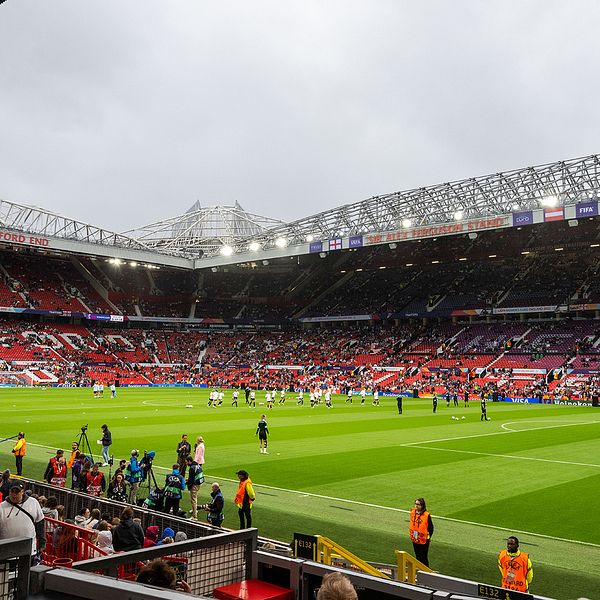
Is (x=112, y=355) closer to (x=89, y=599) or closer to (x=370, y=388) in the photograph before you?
(x=370, y=388)

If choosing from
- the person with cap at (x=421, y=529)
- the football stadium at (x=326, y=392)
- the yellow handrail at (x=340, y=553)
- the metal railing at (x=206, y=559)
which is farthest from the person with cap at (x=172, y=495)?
the metal railing at (x=206, y=559)

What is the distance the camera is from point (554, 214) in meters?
50.1

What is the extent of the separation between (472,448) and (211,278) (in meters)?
73.2

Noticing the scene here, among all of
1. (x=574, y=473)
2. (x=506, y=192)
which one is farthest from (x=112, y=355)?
(x=574, y=473)

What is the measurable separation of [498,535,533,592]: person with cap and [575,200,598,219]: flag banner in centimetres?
4574

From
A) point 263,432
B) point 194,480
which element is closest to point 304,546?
point 194,480

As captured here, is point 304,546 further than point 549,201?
No

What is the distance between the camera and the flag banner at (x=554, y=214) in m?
49.8

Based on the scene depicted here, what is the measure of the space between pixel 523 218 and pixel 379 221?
1414 cm

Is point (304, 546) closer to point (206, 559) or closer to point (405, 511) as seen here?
point (206, 559)

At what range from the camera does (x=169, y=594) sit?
2830 mm

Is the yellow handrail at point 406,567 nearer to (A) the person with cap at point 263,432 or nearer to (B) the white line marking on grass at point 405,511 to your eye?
(B) the white line marking on grass at point 405,511

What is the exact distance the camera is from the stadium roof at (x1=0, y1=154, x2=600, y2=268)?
50531 mm

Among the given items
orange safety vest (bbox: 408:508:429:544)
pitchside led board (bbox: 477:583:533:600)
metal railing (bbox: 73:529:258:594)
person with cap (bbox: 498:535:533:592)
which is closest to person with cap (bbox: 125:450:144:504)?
orange safety vest (bbox: 408:508:429:544)
